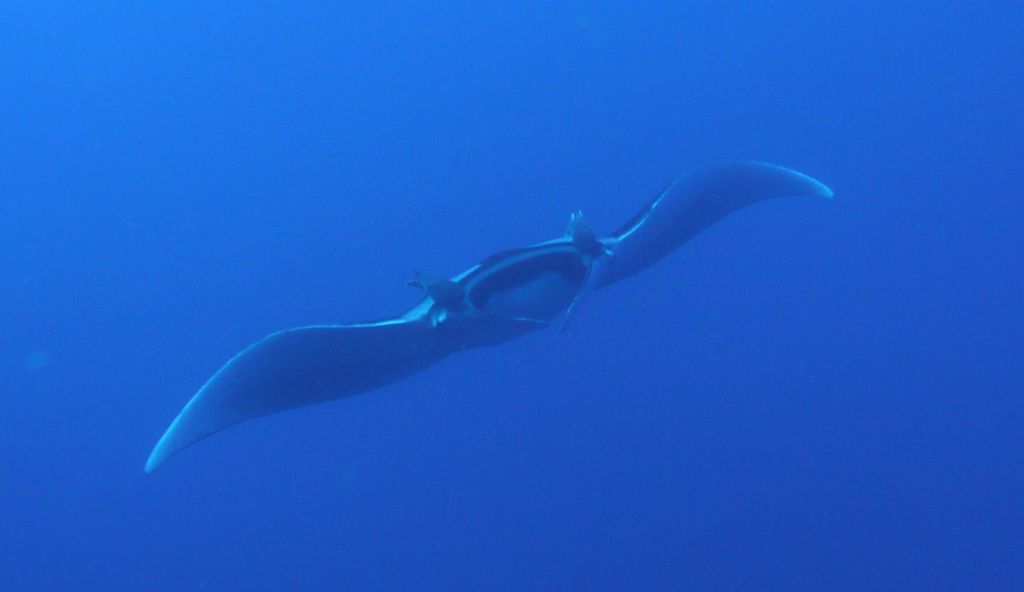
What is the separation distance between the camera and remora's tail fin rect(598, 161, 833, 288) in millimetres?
3270

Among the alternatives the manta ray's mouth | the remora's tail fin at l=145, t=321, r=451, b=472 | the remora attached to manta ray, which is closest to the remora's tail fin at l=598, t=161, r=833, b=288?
the remora attached to manta ray

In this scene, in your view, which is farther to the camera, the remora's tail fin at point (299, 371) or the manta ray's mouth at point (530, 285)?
the manta ray's mouth at point (530, 285)

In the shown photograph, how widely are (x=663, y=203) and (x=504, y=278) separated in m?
0.81

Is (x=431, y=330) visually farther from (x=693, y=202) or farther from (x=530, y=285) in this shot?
(x=693, y=202)

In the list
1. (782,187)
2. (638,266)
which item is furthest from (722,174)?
(638,266)

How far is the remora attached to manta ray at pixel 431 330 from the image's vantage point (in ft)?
9.25

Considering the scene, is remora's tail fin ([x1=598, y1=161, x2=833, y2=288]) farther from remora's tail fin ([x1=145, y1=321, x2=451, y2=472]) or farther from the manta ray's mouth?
remora's tail fin ([x1=145, y1=321, x2=451, y2=472])

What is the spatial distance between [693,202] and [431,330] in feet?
4.00

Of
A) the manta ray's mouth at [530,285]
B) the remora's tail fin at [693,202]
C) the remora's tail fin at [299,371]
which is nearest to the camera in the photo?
the remora's tail fin at [299,371]

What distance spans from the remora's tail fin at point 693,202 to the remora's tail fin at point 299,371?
0.84 m

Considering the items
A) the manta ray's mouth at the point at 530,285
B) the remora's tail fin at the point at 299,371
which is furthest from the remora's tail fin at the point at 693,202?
the remora's tail fin at the point at 299,371

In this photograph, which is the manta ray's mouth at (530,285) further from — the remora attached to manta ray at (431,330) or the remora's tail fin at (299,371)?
the remora's tail fin at (299,371)

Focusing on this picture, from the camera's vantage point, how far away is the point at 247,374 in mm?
2859

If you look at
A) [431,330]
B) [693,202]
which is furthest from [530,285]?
[693,202]
